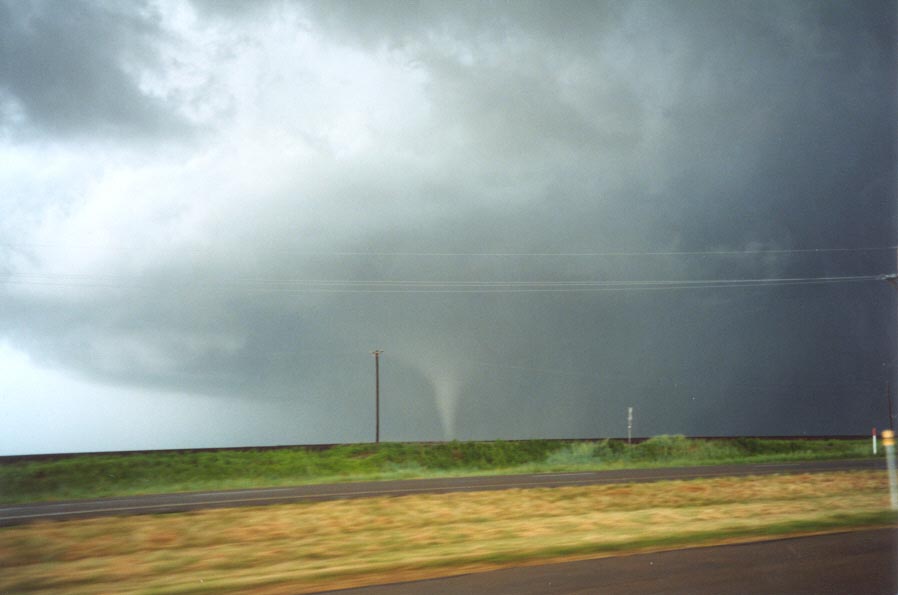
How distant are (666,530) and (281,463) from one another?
42979 millimetres

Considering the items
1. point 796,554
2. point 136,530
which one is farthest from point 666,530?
point 136,530

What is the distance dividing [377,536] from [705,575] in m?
7.03

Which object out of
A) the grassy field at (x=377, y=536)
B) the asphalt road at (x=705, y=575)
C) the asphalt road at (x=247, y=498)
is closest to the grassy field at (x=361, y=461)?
the asphalt road at (x=247, y=498)

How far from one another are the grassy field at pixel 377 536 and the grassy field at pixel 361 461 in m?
16.9

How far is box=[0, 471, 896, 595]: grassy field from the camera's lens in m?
10.3

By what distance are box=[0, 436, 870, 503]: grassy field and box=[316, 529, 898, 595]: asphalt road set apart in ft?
87.5

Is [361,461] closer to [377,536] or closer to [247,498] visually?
[247,498]

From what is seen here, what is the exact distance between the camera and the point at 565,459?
180 feet

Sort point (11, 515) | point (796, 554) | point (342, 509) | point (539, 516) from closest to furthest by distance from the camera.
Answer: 1. point (796, 554)
2. point (539, 516)
3. point (342, 509)
4. point (11, 515)

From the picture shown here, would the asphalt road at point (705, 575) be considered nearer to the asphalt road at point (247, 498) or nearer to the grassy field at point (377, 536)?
the grassy field at point (377, 536)

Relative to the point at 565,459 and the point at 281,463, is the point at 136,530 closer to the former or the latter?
the point at 281,463

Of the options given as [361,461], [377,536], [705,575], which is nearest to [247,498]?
[377,536]

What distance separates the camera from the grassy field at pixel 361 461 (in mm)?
42062

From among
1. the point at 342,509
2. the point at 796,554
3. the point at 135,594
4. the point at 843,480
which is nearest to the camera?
the point at 135,594
